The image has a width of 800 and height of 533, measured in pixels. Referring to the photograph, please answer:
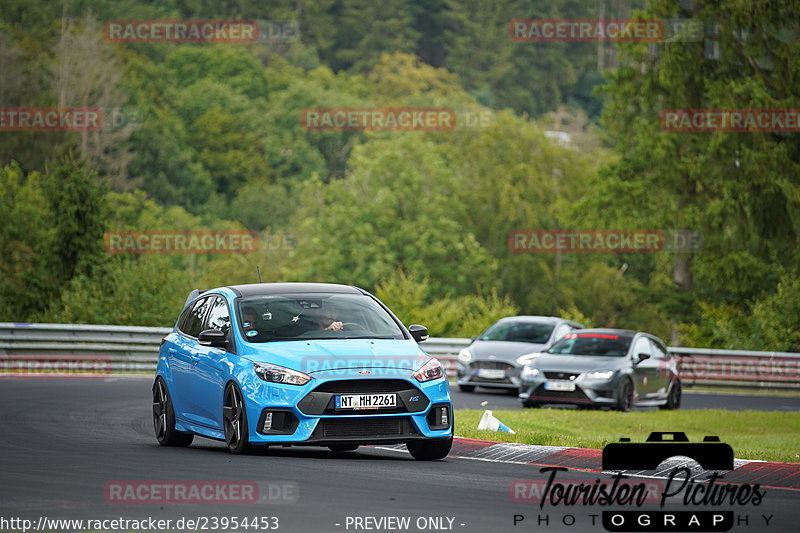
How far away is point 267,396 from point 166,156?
349 ft

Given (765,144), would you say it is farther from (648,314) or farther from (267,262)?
(267,262)

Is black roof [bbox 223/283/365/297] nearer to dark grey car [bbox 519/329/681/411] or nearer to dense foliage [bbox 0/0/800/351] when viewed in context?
dark grey car [bbox 519/329/681/411]

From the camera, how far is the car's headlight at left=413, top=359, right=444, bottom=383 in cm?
1508

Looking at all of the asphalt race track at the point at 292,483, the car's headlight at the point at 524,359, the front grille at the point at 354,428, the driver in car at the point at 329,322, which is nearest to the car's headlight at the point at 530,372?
the car's headlight at the point at 524,359

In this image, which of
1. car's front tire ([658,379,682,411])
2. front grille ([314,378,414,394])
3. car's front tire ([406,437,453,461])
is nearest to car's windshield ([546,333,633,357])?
car's front tire ([658,379,682,411])

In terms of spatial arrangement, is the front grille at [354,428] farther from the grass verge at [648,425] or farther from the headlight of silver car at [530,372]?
the headlight of silver car at [530,372]

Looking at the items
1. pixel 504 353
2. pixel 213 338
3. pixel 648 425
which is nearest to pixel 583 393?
pixel 648 425

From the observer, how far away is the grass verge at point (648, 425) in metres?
21.6

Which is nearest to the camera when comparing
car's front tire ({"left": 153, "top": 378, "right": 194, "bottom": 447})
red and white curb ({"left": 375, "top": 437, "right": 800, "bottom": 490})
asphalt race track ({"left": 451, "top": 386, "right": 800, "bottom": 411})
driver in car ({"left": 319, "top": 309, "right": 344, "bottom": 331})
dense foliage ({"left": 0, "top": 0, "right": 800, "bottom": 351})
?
red and white curb ({"left": 375, "top": 437, "right": 800, "bottom": 490})

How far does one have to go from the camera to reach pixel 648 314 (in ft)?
292

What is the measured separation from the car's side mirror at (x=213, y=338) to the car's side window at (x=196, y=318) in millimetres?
1076

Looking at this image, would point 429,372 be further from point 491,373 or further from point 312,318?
point 491,373

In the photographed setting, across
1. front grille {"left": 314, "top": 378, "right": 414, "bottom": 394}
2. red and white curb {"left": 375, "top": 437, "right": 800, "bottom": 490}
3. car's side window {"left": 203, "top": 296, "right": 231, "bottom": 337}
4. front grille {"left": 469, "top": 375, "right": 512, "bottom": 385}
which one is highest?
car's side window {"left": 203, "top": 296, "right": 231, "bottom": 337}

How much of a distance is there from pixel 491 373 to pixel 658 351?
11.1 feet
